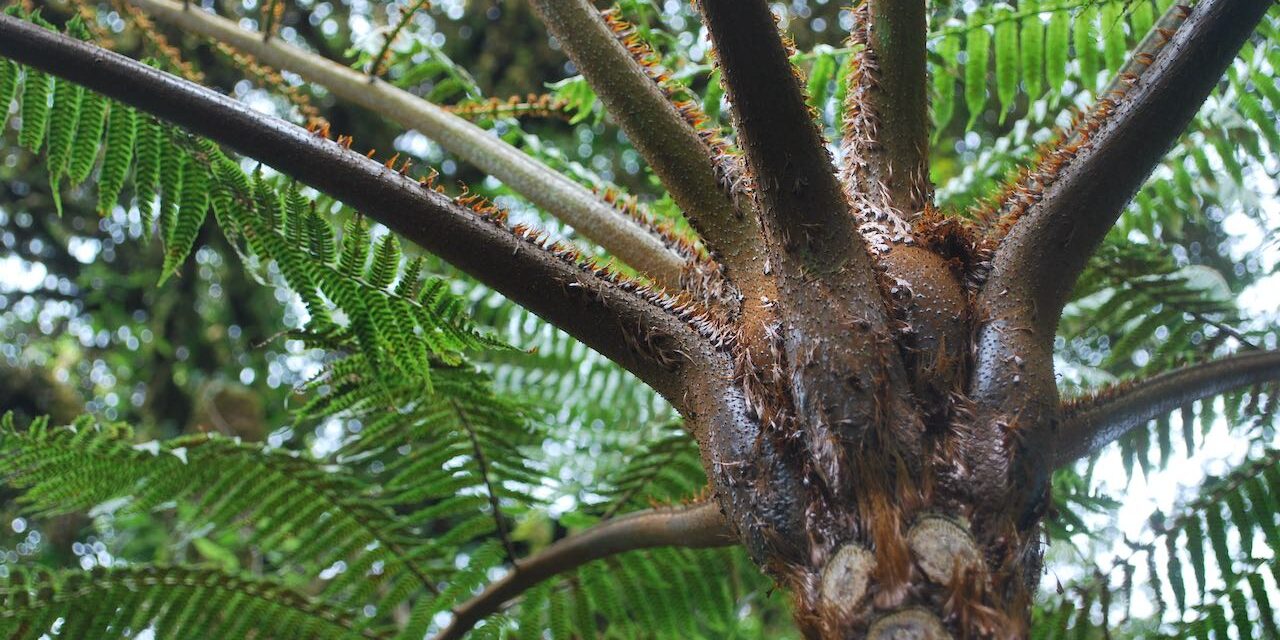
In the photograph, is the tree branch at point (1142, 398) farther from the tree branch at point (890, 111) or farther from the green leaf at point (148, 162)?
the green leaf at point (148, 162)

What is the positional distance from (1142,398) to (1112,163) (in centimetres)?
28

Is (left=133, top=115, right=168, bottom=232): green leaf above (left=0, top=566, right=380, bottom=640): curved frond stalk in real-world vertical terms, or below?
above

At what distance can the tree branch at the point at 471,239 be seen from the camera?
89 cm

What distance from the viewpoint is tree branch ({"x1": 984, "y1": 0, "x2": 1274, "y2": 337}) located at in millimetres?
818

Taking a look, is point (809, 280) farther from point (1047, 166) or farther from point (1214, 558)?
point (1214, 558)

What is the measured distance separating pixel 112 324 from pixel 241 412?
1832 mm

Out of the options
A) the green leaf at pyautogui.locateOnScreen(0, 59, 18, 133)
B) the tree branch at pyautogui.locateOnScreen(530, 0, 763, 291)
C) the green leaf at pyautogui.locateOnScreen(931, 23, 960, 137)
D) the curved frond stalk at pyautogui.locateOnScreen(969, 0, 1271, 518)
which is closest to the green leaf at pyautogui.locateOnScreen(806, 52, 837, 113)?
the green leaf at pyautogui.locateOnScreen(931, 23, 960, 137)

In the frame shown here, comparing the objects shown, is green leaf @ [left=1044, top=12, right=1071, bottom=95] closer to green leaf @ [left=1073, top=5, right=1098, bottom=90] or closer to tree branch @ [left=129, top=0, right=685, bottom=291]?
green leaf @ [left=1073, top=5, right=1098, bottom=90]

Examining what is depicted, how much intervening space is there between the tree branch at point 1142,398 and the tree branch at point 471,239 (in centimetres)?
33

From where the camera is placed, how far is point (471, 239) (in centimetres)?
89

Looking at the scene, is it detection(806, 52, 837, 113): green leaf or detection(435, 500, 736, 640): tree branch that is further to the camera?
detection(806, 52, 837, 113): green leaf

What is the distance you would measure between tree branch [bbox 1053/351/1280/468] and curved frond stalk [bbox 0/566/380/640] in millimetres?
1075

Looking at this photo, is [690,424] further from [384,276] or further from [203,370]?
[203,370]

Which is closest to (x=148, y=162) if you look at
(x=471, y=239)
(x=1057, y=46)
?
→ (x=471, y=239)
